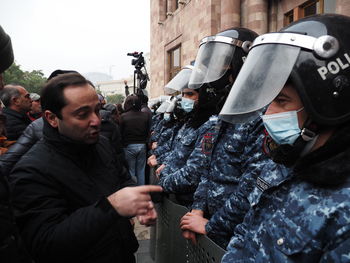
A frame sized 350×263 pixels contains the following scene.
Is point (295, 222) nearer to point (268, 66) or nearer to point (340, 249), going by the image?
point (340, 249)

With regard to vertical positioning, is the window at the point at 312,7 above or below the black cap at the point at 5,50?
above

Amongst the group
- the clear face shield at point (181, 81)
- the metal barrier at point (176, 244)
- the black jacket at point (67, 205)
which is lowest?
the metal barrier at point (176, 244)

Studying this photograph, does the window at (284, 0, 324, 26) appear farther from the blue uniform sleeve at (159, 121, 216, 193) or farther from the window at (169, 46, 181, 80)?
the window at (169, 46, 181, 80)

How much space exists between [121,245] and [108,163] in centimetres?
45

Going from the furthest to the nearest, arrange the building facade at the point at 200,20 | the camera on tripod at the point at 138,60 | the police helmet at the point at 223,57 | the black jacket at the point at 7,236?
the camera on tripod at the point at 138,60 < the building facade at the point at 200,20 < the police helmet at the point at 223,57 < the black jacket at the point at 7,236

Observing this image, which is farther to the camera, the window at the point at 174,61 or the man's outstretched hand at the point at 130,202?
the window at the point at 174,61

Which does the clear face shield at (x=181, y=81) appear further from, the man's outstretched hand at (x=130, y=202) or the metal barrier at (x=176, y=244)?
the man's outstretched hand at (x=130, y=202)

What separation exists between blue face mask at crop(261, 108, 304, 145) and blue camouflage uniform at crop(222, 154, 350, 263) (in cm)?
13

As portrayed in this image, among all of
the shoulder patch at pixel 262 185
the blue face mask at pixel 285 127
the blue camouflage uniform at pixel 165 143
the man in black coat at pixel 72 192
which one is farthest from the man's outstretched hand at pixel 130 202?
the blue camouflage uniform at pixel 165 143

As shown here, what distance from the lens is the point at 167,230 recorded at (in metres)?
2.13

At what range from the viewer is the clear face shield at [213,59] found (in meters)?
2.12

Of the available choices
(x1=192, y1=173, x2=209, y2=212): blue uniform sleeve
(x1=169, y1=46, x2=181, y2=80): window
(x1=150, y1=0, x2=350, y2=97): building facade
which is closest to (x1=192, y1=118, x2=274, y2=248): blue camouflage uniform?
(x1=192, y1=173, x2=209, y2=212): blue uniform sleeve

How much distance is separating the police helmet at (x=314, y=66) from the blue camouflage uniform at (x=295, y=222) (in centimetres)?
23

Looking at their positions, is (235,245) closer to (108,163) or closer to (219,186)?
(219,186)
